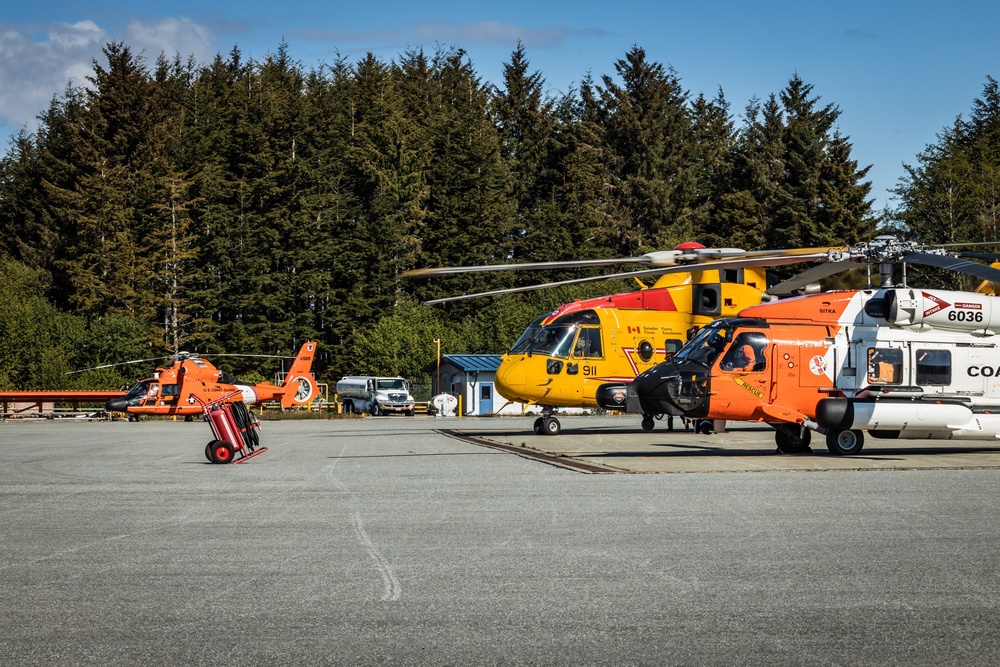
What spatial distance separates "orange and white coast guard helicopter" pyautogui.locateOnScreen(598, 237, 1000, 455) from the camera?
18328 mm

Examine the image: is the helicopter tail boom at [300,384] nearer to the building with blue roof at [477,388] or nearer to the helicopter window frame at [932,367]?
the building with blue roof at [477,388]

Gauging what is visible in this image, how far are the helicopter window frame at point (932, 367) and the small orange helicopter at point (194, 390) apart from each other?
52.5ft

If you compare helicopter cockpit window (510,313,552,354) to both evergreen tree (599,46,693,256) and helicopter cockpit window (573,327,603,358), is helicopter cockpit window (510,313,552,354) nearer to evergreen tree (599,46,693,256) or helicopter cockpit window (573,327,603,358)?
helicopter cockpit window (573,327,603,358)

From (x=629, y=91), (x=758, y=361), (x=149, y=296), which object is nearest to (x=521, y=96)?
(x=629, y=91)

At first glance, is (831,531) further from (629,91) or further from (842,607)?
(629,91)

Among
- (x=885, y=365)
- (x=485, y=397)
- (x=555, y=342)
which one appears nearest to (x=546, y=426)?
(x=555, y=342)

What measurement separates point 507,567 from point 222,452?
11175mm

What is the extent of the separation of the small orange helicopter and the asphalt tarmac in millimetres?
15397

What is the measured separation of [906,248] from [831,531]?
33.3 ft

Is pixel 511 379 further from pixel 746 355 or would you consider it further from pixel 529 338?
pixel 746 355

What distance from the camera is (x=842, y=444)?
1825 cm

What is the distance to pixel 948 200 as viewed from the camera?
57.3m

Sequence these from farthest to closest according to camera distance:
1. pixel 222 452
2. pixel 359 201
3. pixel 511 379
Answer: pixel 359 201
pixel 511 379
pixel 222 452

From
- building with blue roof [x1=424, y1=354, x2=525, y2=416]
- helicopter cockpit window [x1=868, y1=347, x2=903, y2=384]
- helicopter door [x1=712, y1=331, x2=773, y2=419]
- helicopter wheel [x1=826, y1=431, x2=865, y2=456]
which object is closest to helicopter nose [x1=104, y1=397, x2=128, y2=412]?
building with blue roof [x1=424, y1=354, x2=525, y2=416]
